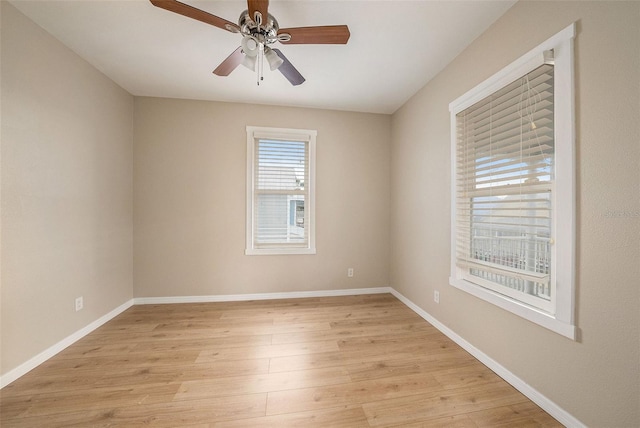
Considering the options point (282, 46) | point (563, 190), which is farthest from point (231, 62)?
point (563, 190)

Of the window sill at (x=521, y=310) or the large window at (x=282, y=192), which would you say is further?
the large window at (x=282, y=192)

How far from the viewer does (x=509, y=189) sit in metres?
1.71

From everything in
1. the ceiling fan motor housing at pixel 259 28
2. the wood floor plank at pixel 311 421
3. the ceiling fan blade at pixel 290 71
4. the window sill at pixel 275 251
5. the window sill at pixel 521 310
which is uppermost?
the ceiling fan motor housing at pixel 259 28

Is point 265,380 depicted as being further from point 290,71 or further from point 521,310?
point 290,71

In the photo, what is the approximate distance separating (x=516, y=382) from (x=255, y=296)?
2753 mm

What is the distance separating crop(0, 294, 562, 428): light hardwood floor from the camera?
139 cm

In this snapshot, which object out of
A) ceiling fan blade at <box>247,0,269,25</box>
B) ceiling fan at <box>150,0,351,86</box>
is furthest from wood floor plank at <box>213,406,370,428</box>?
ceiling fan blade at <box>247,0,269,25</box>

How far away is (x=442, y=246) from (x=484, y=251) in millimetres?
471

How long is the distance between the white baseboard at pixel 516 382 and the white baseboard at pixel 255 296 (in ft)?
3.56

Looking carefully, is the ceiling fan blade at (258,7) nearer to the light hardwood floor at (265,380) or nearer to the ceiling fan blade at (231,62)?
the ceiling fan blade at (231,62)

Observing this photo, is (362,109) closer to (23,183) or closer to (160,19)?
(160,19)

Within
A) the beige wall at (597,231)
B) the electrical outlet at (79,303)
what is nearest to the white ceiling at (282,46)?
the beige wall at (597,231)

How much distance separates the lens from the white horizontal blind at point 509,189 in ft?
4.91

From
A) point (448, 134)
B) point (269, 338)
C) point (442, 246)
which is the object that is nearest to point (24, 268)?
point (269, 338)
